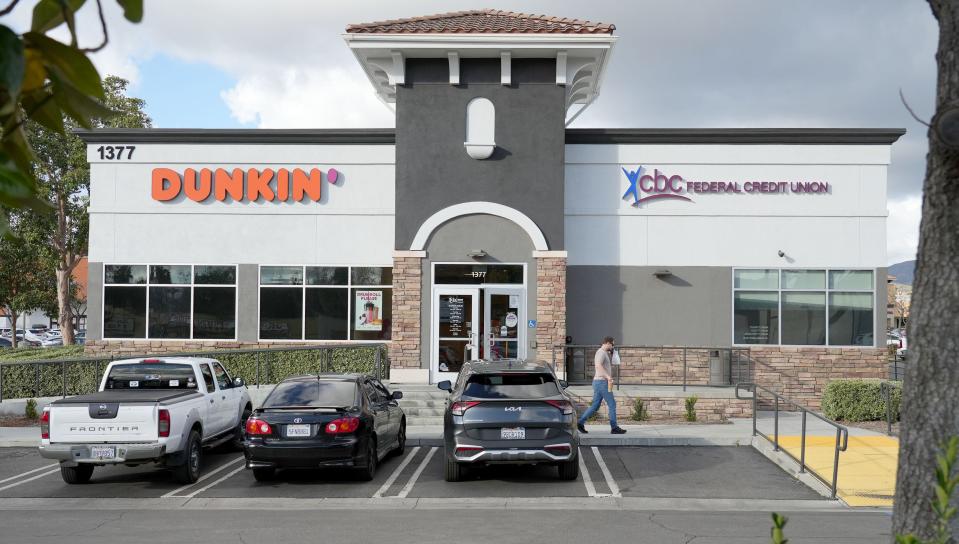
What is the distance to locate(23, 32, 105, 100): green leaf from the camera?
166cm

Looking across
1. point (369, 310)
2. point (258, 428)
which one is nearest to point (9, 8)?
point (258, 428)

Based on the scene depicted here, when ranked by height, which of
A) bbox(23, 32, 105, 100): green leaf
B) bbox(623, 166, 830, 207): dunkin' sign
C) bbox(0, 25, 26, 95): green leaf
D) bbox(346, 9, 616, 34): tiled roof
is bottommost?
bbox(0, 25, 26, 95): green leaf

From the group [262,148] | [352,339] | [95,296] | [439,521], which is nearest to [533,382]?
[439,521]

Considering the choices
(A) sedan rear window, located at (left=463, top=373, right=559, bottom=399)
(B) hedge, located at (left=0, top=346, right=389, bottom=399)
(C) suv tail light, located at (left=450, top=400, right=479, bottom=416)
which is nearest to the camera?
(C) suv tail light, located at (left=450, top=400, right=479, bottom=416)

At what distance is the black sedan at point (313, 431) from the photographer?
40.4 feet

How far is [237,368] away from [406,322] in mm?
4417

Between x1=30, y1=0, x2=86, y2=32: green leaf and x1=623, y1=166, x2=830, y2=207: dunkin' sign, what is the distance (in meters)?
21.4

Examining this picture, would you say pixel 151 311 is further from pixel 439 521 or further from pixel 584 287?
pixel 439 521

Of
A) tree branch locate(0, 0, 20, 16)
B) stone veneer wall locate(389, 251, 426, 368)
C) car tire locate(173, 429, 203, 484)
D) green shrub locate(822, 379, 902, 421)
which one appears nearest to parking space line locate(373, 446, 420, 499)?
car tire locate(173, 429, 203, 484)

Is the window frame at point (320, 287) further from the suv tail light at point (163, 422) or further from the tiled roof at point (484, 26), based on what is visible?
the suv tail light at point (163, 422)

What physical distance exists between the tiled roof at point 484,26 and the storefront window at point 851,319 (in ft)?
29.4

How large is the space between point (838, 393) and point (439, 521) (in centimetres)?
1222

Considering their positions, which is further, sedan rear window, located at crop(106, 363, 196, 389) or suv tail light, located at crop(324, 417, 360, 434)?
sedan rear window, located at crop(106, 363, 196, 389)

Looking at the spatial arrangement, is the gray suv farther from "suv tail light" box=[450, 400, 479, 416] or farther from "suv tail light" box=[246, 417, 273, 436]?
"suv tail light" box=[246, 417, 273, 436]
